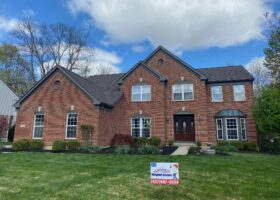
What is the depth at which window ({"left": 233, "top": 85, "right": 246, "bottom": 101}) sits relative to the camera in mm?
21112

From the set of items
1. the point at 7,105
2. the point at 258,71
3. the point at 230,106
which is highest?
the point at 258,71

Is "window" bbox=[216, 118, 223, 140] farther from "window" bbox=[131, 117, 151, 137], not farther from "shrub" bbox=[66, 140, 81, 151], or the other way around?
"shrub" bbox=[66, 140, 81, 151]

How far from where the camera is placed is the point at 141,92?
2225cm

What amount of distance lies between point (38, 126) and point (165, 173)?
54.6ft

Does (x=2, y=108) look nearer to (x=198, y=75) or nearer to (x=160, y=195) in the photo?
(x=198, y=75)

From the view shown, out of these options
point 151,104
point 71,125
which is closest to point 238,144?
point 151,104

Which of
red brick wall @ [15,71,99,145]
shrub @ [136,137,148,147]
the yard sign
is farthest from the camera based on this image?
shrub @ [136,137,148,147]

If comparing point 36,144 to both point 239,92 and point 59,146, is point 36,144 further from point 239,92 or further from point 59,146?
point 239,92

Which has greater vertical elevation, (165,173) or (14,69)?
(14,69)

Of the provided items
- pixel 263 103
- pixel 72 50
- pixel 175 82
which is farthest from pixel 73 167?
pixel 72 50

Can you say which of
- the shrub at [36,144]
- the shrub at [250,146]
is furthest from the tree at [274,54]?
the shrub at [36,144]

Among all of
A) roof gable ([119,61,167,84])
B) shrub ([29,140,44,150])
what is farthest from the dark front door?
shrub ([29,140,44,150])

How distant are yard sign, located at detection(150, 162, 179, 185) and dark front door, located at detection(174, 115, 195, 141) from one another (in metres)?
16.5

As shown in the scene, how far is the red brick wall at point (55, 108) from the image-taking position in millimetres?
18250
